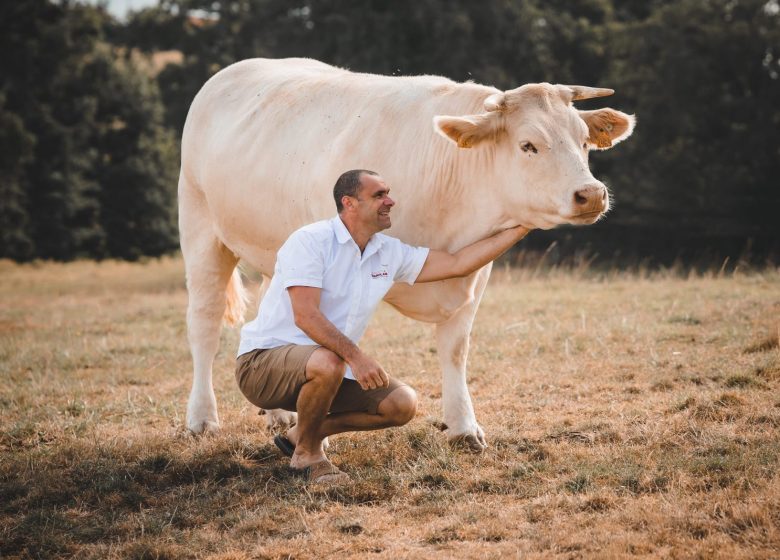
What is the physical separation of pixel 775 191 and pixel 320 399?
21.3 meters

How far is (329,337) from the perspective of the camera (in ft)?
15.4

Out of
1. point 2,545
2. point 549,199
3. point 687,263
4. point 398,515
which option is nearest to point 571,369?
point 549,199

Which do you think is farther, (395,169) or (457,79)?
(457,79)

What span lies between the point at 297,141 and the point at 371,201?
1.35 metres

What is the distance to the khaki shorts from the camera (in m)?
4.84

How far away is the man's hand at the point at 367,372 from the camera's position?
463 cm

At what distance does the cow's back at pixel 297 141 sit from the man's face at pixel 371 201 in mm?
536

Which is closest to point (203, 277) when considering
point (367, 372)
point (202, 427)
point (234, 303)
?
point (234, 303)

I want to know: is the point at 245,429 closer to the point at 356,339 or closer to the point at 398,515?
the point at 356,339

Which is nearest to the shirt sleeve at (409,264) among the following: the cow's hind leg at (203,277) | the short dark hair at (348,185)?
the short dark hair at (348,185)

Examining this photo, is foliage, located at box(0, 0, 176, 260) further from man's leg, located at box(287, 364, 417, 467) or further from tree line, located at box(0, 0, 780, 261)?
man's leg, located at box(287, 364, 417, 467)

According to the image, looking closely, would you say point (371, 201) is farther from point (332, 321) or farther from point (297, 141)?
point (297, 141)

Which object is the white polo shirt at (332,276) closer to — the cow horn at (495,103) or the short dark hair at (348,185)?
the short dark hair at (348,185)

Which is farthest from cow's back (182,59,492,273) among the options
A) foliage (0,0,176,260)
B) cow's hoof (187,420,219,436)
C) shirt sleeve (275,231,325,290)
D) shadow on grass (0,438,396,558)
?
foliage (0,0,176,260)
